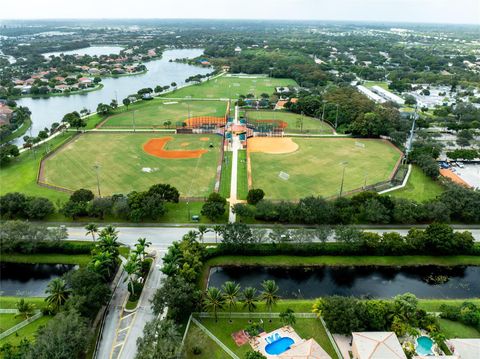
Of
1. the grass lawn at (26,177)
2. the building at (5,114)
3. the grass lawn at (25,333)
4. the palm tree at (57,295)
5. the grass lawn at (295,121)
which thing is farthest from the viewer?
the building at (5,114)

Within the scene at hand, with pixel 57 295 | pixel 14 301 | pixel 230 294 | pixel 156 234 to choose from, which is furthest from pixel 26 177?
pixel 230 294

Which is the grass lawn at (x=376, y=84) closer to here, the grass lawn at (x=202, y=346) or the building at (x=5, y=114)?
the building at (x=5, y=114)

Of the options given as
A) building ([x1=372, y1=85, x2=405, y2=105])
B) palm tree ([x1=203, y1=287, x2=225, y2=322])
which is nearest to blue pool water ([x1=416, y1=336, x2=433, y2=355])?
palm tree ([x1=203, y1=287, x2=225, y2=322])

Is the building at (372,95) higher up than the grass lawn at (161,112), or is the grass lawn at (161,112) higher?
the building at (372,95)

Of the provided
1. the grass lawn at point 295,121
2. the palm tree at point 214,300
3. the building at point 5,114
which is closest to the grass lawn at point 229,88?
the grass lawn at point 295,121

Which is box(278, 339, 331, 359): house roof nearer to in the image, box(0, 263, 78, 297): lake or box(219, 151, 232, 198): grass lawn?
box(0, 263, 78, 297): lake

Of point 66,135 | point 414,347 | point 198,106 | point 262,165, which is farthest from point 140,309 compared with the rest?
point 198,106

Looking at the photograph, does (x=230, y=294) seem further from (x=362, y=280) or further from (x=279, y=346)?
(x=362, y=280)

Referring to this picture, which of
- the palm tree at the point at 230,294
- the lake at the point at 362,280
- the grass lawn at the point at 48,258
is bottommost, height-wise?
the lake at the point at 362,280
